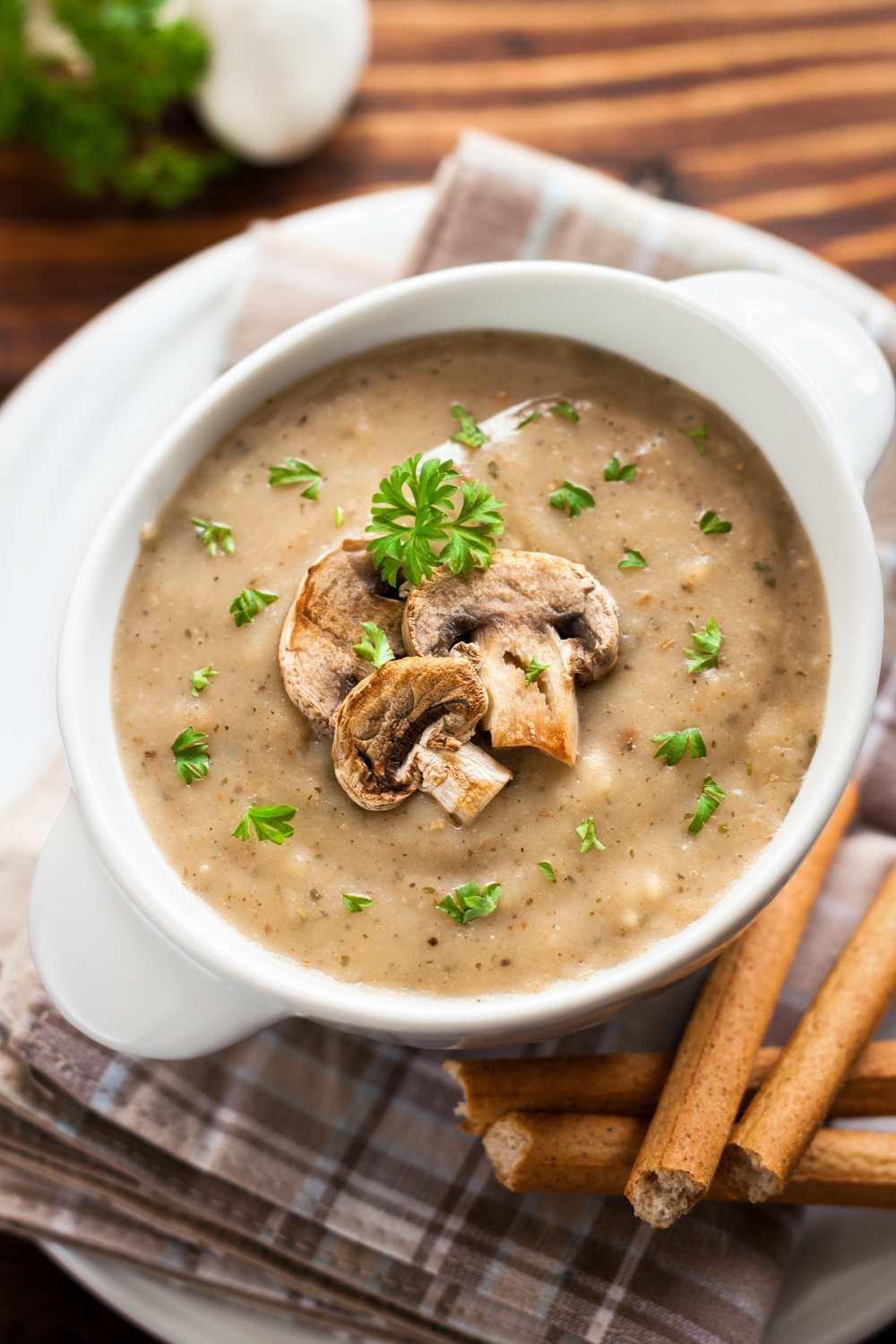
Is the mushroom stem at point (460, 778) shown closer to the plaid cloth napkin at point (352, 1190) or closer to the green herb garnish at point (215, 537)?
the green herb garnish at point (215, 537)

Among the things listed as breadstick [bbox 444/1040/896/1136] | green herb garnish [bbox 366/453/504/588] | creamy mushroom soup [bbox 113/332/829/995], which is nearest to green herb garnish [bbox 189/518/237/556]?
creamy mushroom soup [bbox 113/332/829/995]

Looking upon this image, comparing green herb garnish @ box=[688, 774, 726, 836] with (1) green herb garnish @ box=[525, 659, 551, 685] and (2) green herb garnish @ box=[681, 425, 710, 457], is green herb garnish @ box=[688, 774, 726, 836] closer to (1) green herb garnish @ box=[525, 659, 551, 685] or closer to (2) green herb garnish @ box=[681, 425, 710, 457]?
(1) green herb garnish @ box=[525, 659, 551, 685]

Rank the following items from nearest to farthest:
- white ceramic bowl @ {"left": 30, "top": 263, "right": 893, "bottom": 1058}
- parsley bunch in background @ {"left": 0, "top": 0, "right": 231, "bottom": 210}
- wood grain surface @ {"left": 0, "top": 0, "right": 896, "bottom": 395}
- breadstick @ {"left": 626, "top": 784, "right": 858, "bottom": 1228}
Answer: white ceramic bowl @ {"left": 30, "top": 263, "right": 893, "bottom": 1058}, breadstick @ {"left": 626, "top": 784, "right": 858, "bottom": 1228}, parsley bunch in background @ {"left": 0, "top": 0, "right": 231, "bottom": 210}, wood grain surface @ {"left": 0, "top": 0, "right": 896, "bottom": 395}

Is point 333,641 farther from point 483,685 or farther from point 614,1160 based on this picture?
point 614,1160

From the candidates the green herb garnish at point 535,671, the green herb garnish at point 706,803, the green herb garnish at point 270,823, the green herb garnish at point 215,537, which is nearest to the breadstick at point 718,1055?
the green herb garnish at point 706,803

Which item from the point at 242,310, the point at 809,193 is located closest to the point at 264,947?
the point at 242,310

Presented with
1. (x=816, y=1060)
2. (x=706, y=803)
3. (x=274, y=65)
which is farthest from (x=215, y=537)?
(x=274, y=65)

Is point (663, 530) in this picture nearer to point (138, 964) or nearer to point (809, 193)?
point (138, 964)
